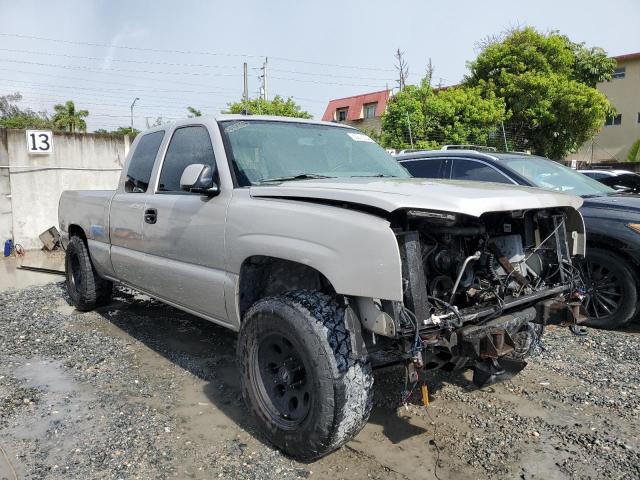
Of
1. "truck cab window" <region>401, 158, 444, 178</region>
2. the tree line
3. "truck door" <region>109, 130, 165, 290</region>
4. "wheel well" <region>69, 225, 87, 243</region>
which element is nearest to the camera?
"truck door" <region>109, 130, 165, 290</region>

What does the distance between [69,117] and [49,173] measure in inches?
1006

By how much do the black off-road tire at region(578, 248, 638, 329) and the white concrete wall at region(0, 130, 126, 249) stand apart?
10.1m

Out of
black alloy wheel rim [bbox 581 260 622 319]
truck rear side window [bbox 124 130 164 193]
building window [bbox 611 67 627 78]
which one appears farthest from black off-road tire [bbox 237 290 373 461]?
building window [bbox 611 67 627 78]

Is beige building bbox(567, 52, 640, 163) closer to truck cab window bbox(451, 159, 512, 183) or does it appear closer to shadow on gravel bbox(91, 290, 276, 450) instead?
truck cab window bbox(451, 159, 512, 183)

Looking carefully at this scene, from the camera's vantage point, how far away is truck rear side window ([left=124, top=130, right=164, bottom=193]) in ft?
15.1

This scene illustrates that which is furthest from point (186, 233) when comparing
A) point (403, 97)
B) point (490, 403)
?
point (403, 97)

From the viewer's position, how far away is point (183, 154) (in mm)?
4164

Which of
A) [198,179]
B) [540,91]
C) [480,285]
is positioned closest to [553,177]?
[480,285]

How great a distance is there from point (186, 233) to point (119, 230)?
1.37 metres

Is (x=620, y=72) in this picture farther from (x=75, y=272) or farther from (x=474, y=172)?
(x=75, y=272)

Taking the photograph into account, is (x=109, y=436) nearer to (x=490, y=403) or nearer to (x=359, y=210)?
(x=359, y=210)

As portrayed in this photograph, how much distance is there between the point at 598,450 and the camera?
307cm

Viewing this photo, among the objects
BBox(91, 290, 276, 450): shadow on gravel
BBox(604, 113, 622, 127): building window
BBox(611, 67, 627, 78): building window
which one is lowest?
BBox(91, 290, 276, 450): shadow on gravel

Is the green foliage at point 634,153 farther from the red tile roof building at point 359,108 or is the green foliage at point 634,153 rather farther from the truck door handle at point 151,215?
the truck door handle at point 151,215
